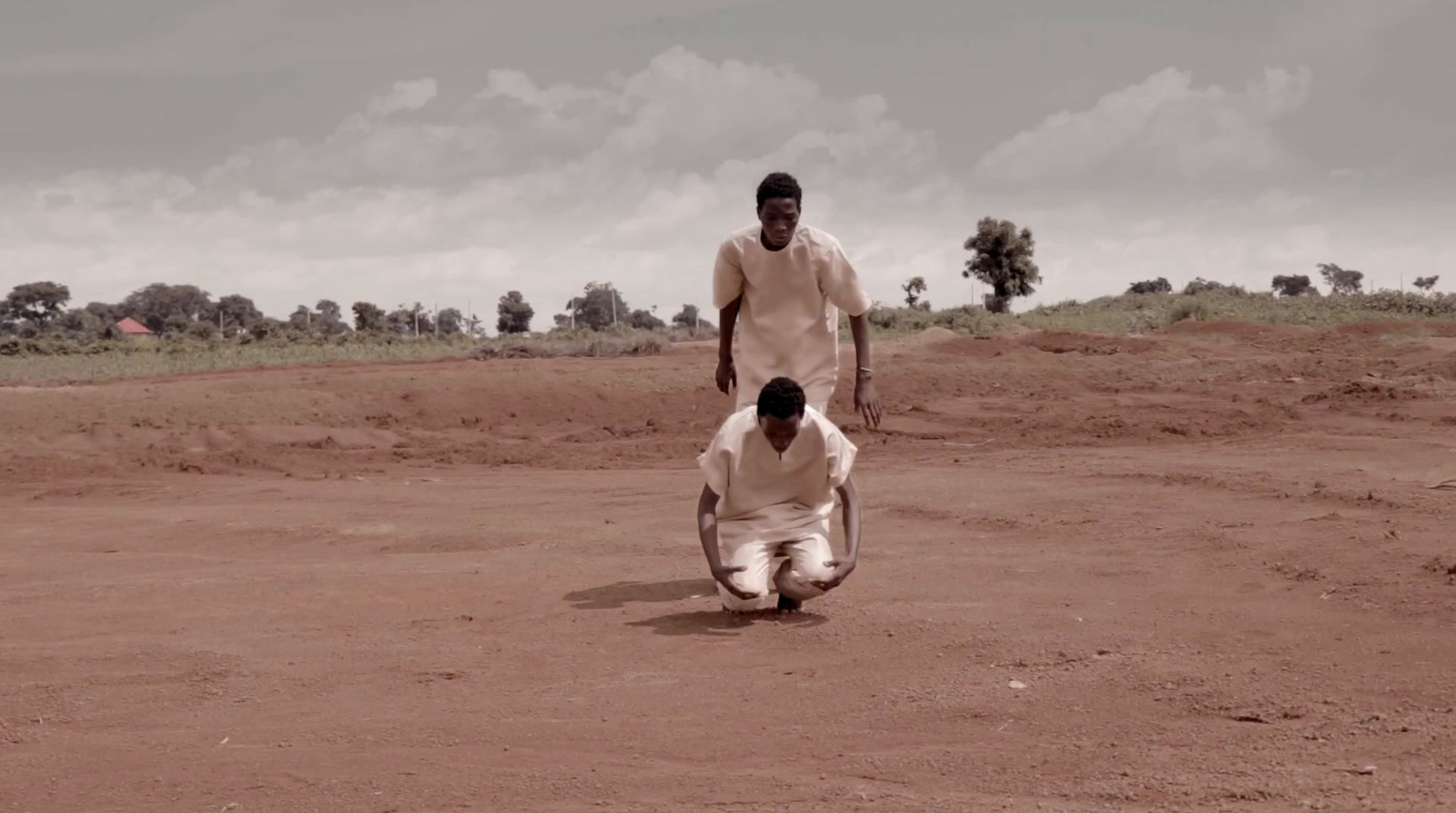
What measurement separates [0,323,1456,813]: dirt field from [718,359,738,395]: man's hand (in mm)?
971

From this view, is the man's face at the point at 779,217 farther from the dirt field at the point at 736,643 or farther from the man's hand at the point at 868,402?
the dirt field at the point at 736,643

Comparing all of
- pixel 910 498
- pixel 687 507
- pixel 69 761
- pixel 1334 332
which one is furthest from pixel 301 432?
pixel 1334 332

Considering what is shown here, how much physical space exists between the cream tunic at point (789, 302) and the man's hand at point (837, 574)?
1.26 meters

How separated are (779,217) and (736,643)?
6.61 feet

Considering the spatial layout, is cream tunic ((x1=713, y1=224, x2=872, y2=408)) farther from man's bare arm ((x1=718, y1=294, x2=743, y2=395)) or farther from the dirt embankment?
the dirt embankment

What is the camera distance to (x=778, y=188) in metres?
6.93

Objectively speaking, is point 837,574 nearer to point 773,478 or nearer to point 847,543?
point 847,543

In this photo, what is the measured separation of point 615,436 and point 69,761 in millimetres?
12561

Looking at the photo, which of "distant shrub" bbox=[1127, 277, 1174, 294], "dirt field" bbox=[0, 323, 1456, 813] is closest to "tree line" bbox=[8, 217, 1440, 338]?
"distant shrub" bbox=[1127, 277, 1174, 294]

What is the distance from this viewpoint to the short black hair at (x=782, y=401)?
6164 mm

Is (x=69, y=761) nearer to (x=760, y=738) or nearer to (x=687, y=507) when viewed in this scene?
(x=760, y=738)

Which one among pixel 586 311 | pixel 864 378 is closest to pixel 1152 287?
pixel 586 311

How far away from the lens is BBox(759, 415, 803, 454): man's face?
6.20m

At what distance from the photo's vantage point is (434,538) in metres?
9.43
